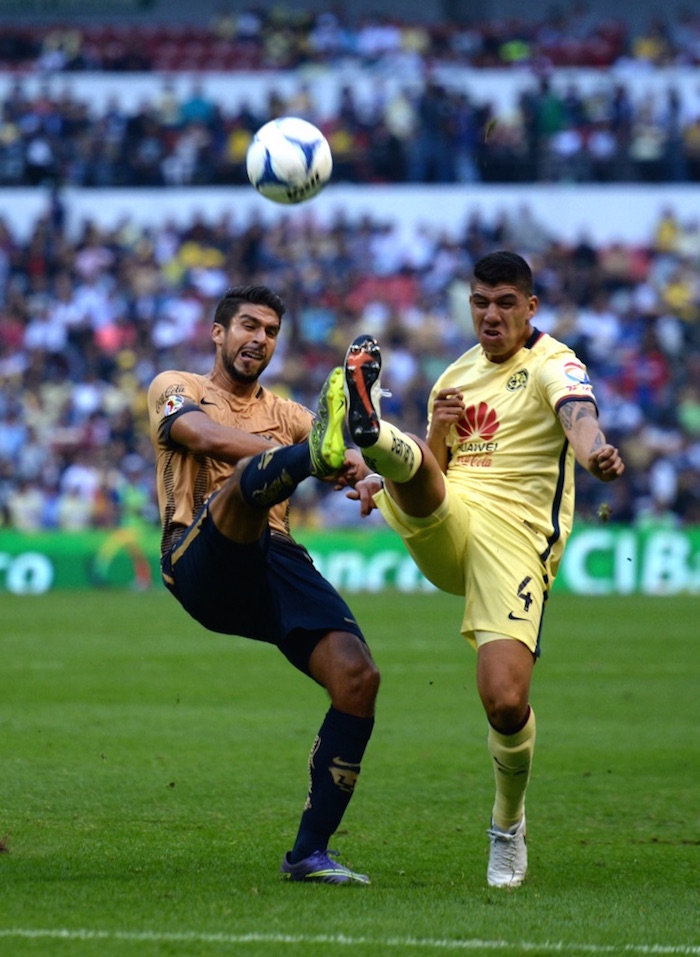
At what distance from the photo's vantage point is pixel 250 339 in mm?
6539

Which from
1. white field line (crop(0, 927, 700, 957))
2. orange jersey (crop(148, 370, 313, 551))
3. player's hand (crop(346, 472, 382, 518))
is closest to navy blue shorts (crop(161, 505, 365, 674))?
orange jersey (crop(148, 370, 313, 551))

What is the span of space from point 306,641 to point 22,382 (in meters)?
19.0

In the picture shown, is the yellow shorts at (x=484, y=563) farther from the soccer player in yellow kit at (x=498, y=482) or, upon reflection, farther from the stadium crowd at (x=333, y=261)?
the stadium crowd at (x=333, y=261)

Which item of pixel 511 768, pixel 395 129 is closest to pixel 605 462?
pixel 511 768

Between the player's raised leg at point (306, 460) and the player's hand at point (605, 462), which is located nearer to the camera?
the player's hand at point (605, 462)

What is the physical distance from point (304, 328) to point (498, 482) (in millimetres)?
18942

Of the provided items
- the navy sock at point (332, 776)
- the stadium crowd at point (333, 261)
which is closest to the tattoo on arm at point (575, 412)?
the navy sock at point (332, 776)

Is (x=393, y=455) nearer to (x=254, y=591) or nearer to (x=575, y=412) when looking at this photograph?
(x=575, y=412)

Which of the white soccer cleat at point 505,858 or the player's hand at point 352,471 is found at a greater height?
the player's hand at point 352,471

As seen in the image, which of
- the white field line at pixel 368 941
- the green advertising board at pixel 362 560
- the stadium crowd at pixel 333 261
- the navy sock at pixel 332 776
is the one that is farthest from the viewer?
the stadium crowd at pixel 333 261

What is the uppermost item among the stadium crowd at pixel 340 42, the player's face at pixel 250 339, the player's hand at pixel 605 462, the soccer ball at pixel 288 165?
the stadium crowd at pixel 340 42

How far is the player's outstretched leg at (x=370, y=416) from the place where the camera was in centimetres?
581

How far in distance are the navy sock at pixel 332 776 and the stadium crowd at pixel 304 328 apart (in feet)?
52.8

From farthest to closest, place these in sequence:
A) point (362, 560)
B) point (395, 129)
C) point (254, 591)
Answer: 1. point (395, 129)
2. point (362, 560)
3. point (254, 591)
